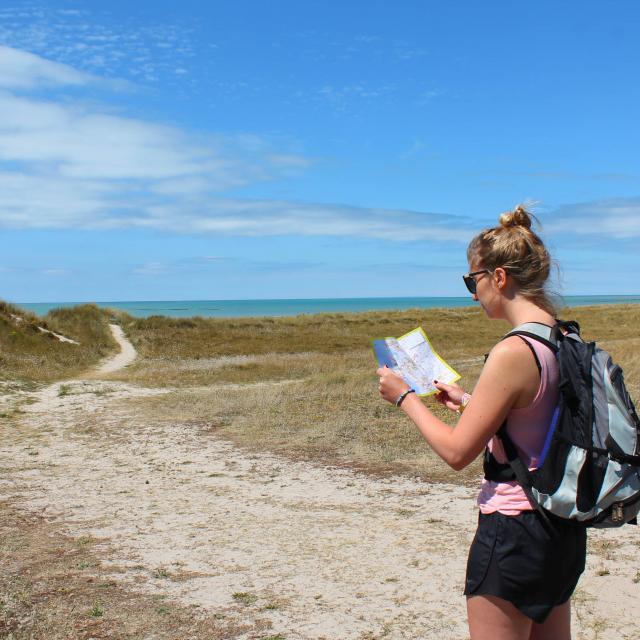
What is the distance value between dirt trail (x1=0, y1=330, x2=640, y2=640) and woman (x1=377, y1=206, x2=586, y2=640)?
7.72 feet

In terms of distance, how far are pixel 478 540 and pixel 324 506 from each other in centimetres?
545

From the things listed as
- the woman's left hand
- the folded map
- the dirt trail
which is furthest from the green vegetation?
the woman's left hand

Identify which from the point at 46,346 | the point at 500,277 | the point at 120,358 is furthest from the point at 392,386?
the point at 120,358

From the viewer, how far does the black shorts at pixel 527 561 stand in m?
2.16

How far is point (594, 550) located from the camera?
18.9 feet

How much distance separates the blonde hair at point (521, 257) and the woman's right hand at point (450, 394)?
0.61m

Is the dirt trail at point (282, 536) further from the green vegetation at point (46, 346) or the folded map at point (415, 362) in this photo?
the green vegetation at point (46, 346)

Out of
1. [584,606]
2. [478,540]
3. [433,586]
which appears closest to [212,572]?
[433,586]

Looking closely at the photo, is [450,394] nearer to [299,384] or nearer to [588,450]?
[588,450]

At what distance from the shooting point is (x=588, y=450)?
6.68 feet

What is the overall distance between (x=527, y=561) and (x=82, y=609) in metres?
3.58

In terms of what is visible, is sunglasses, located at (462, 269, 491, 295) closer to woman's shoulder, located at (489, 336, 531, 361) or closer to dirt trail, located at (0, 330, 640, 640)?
woman's shoulder, located at (489, 336, 531, 361)

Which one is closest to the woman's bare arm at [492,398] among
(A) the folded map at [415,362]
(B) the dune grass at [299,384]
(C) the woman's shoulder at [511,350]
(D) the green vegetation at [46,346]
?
(C) the woman's shoulder at [511,350]

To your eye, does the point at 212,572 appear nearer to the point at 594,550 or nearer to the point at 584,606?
the point at 584,606
